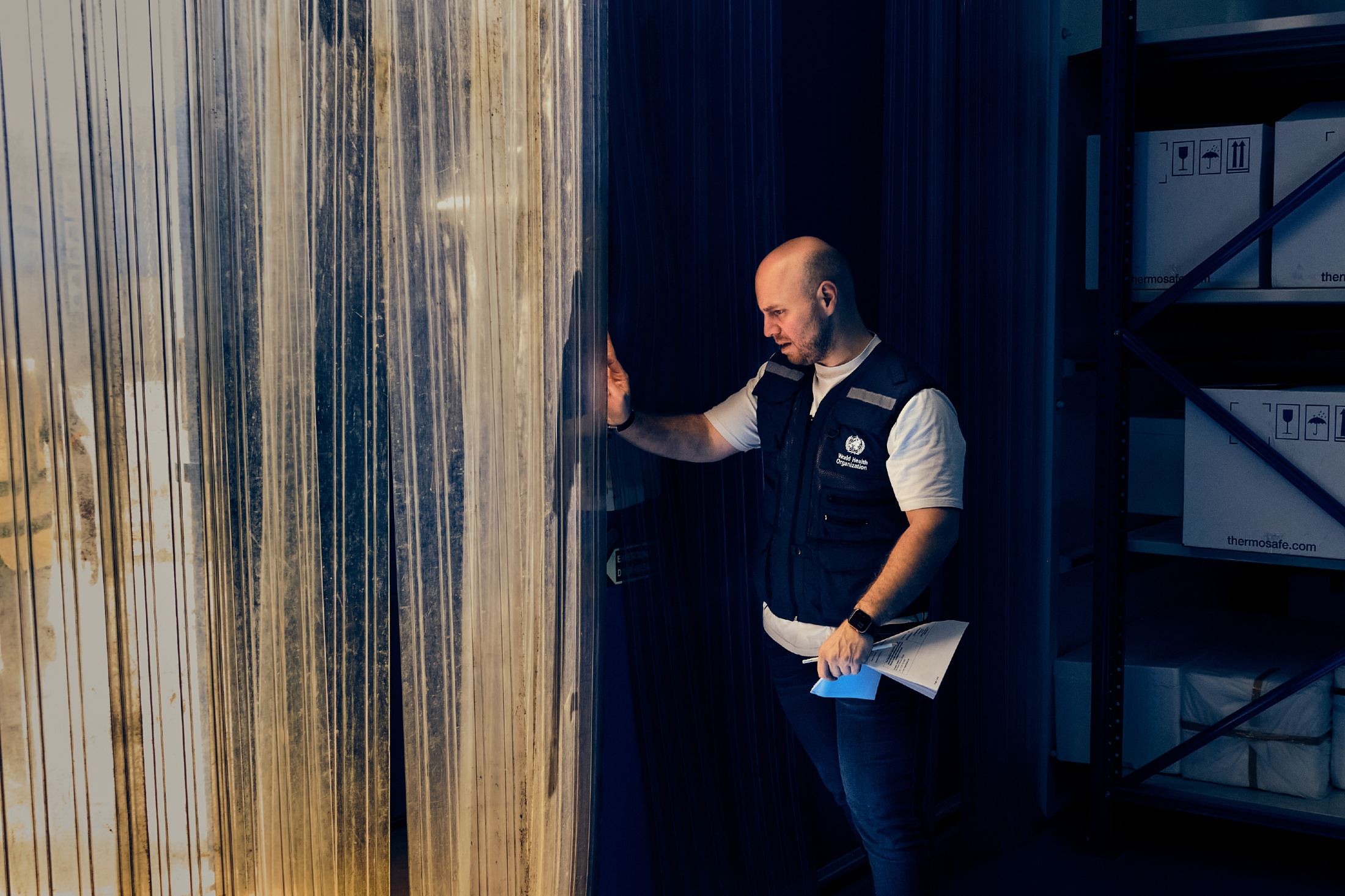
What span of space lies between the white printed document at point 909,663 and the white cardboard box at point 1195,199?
1425 mm

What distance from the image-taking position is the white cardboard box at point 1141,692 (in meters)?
3.00

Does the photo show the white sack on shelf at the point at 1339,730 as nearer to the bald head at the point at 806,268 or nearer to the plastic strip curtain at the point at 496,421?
the bald head at the point at 806,268

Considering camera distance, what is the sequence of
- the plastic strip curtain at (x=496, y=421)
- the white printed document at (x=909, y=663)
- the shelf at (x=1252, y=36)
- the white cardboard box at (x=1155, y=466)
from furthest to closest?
the white cardboard box at (x=1155, y=466), the shelf at (x=1252, y=36), the white printed document at (x=909, y=663), the plastic strip curtain at (x=496, y=421)

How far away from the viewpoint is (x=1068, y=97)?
312cm

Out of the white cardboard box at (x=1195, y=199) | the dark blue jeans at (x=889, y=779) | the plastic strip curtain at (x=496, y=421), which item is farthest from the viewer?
the white cardboard box at (x=1195, y=199)

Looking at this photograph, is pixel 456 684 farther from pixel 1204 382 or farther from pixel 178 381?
pixel 1204 382

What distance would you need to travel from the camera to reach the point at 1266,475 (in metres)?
2.76

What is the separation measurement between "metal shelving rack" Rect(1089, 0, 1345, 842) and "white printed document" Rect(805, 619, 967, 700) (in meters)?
1.14

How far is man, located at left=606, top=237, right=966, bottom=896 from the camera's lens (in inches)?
77.8

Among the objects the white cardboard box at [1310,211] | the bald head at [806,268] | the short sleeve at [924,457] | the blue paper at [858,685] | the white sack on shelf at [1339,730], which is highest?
the white cardboard box at [1310,211]

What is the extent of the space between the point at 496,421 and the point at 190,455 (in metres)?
0.45

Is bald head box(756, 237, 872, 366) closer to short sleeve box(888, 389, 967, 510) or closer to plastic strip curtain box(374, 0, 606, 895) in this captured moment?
short sleeve box(888, 389, 967, 510)

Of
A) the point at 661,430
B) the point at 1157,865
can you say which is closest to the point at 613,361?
the point at 661,430

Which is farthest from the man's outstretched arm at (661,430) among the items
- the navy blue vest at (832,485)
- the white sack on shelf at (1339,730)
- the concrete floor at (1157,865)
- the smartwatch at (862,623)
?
the white sack on shelf at (1339,730)
